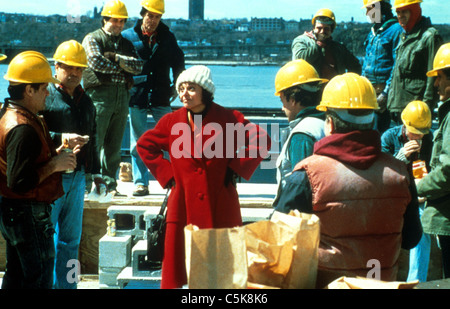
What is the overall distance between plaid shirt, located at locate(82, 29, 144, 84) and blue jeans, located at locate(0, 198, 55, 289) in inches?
84.4

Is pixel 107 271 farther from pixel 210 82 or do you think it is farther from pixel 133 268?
pixel 210 82

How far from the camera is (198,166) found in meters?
3.91

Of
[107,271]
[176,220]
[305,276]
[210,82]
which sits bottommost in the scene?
[107,271]

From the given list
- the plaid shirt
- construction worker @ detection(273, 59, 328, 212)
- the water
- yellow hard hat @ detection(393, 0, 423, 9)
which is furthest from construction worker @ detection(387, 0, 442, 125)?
the plaid shirt

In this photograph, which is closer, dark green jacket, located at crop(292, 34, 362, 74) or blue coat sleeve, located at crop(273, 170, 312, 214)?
blue coat sleeve, located at crop(273, 170, 312, 214)

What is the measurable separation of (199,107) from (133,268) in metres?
2.05

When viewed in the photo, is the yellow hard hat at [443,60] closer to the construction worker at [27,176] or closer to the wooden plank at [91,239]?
the construction worker at [27,176]

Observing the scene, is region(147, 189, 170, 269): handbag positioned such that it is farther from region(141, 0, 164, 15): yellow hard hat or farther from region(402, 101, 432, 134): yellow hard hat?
region(141, 0, 164, 15): yellow hard hat

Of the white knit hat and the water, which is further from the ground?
the white knit hat

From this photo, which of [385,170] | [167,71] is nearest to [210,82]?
[385,170]

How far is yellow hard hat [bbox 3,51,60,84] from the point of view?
12.3 ft

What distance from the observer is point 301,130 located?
3676 millimetres

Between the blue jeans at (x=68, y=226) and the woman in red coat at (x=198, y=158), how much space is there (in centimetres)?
83

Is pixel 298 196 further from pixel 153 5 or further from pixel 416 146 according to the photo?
pixel 153 5
